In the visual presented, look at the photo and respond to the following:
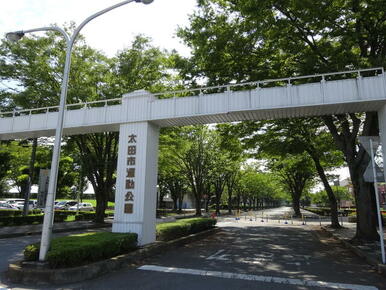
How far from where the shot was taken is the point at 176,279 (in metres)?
7.40

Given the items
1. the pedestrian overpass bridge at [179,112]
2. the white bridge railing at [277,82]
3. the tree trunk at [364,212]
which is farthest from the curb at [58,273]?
the tree trunk at [364,212]

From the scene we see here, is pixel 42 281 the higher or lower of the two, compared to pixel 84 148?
lower

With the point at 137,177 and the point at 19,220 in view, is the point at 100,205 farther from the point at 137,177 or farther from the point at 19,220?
the point at 137,177

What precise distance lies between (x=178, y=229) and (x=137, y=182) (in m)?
4.11

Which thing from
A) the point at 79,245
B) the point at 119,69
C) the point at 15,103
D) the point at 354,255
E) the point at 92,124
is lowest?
the point at 354,255

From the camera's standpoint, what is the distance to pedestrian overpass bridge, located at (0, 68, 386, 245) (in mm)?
9930

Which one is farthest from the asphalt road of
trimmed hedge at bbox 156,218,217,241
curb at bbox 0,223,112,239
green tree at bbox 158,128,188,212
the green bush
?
green tree at bbox 158,128,188,212

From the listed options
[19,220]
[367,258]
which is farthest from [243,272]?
[19,220]

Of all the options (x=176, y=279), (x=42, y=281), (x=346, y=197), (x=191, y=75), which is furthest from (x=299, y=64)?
(x=346, y=197)

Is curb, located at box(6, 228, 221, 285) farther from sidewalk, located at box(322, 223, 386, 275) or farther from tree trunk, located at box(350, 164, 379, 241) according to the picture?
tree trunk, located at box(350, 164, 379, 241)

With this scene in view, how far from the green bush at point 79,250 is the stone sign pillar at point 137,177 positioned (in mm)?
1408

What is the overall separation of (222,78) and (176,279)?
9.87 metres

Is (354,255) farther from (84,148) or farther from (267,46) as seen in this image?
(84,148)

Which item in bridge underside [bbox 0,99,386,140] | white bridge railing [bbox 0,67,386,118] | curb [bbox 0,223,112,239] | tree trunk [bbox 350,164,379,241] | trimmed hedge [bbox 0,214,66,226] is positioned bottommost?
curb [bbox 0,223,112,239]
